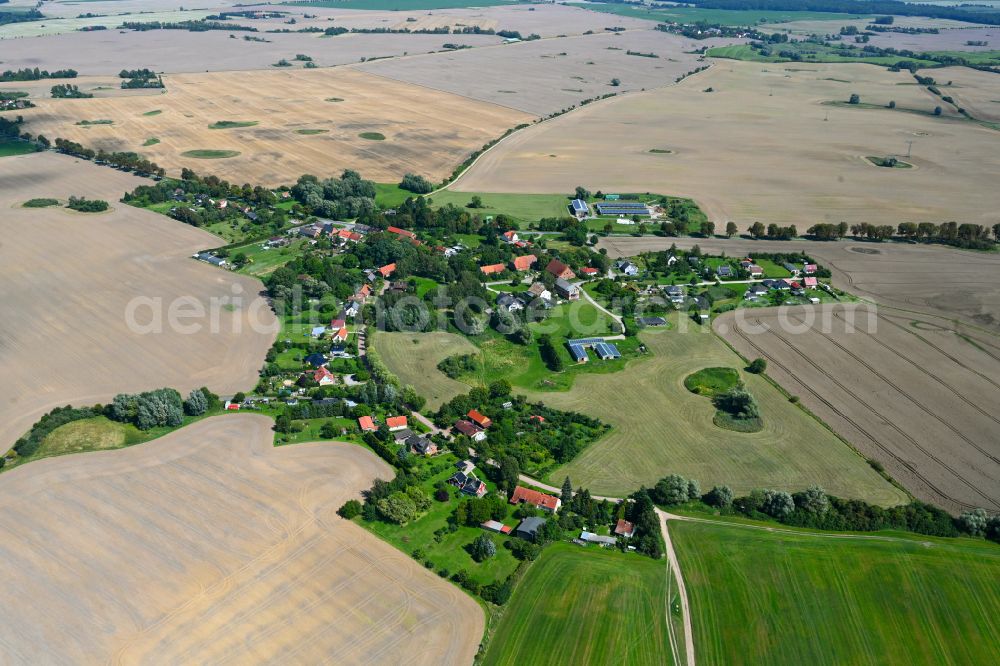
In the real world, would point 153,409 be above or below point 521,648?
above

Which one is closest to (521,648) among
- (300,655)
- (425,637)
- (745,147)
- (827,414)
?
(425,637)

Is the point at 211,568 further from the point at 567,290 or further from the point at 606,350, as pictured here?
the point at 567,290

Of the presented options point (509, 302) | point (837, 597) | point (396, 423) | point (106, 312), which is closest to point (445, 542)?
point (396, 423)

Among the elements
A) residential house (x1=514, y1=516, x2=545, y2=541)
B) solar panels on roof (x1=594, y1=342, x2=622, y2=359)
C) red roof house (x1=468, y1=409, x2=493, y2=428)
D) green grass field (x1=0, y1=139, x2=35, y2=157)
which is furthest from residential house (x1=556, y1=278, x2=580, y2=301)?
green grass field (x1=0, y1=139, x2=35, y2=157)

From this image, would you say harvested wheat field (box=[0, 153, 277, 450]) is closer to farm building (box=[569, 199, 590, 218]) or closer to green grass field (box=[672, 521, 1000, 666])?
green grass field (box=[672, 521, 1000, 666])

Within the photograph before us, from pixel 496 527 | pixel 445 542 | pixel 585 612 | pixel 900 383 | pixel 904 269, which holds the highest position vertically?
pixel 904 269

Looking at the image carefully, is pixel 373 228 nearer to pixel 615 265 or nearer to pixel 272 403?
pixel 615 265
